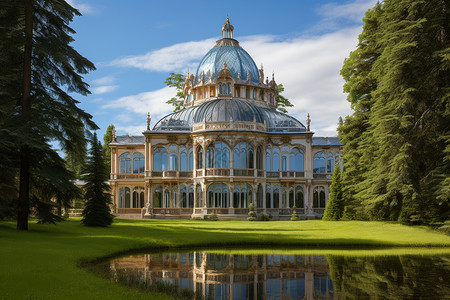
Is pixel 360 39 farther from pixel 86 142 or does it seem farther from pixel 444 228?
pixel 86 142

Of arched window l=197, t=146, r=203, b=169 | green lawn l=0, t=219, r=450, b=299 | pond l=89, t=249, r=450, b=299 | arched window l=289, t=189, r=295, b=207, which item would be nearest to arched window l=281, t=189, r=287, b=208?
arched window l=289, t=189, r=295, b=207

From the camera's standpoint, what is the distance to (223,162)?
51156 mm

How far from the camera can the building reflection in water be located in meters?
13.1

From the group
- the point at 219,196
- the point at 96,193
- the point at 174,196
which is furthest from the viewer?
the point at 174,196

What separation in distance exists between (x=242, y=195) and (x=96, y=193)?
904 inches

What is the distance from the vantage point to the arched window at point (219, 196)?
167ft

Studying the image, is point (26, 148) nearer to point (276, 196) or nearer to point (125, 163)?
point (125, 163)

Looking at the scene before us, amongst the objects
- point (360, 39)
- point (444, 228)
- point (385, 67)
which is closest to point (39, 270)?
point (444, 228)

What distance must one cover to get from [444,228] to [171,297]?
20429mm

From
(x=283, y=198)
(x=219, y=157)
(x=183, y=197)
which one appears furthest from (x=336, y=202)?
(x=183, y=197)

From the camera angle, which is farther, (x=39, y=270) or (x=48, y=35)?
(x=48, y=35)

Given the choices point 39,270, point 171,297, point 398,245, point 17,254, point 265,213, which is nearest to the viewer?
point 171,297

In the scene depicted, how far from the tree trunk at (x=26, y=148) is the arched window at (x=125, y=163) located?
3416 cm

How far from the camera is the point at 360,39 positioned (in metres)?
40.0
